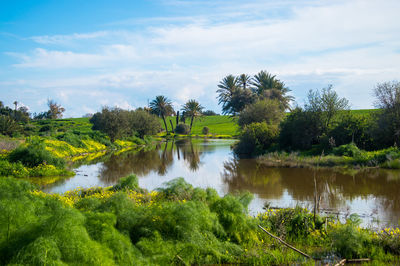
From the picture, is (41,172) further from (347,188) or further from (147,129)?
(147,129)

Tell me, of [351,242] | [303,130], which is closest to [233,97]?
[303,130]

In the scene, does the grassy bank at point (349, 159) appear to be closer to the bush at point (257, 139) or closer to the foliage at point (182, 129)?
the bush at point (257, 139)

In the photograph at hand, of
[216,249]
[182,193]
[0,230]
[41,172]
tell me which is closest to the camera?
[0,230]

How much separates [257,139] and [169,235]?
2691cm

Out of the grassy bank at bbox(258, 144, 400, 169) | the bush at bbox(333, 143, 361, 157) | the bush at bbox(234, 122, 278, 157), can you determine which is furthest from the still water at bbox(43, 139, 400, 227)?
the bush at bbox(234, 122, 278, 157)

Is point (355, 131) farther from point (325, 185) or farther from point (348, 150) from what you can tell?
point (325, 185)

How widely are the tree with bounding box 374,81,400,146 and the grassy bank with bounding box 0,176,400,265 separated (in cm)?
1853

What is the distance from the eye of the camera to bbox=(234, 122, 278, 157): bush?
110 feet

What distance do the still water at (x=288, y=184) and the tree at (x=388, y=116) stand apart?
5126 millimetres

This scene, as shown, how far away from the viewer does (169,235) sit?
24.7 feet

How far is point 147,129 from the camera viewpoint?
206 ft

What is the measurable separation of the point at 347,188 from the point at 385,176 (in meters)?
4.00

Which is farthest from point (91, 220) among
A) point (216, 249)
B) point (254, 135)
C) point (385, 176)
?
point (254, 135)

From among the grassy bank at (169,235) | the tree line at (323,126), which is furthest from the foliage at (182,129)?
the grassy bank at (169,235)
